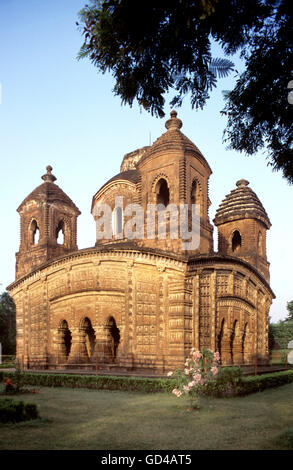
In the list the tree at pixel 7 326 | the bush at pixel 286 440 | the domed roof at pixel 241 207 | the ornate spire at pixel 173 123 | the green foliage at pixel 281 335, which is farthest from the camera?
the tree at pixel 7 326

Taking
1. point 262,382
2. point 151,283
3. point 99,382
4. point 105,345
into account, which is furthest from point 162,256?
point 262,382

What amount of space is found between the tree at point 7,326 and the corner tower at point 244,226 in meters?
20.1

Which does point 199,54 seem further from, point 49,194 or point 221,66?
point 49,194

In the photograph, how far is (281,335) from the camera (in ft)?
104

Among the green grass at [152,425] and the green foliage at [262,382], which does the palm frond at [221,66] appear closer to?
the green grass at [152,425]

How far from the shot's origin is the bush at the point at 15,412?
293 inches

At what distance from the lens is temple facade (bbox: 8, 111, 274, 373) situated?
15227 millimetres

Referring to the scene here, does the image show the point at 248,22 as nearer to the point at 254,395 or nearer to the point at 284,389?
the point at 254,395

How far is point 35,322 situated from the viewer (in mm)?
20406

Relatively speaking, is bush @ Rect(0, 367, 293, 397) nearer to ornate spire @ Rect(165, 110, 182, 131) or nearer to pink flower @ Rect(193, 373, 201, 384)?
pink flower @ Rect(193, 373, 201, 384)

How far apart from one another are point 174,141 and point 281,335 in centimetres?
2064

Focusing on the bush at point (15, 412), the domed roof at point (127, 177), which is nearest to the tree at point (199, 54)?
the bush at point (15, 412)

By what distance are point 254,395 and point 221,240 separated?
45.1 ft

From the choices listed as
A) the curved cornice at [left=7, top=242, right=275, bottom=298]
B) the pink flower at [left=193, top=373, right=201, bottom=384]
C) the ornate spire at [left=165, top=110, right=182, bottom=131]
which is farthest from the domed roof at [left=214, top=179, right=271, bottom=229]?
the pink flower at [left=193, top=373, right=201, bottom=384]
